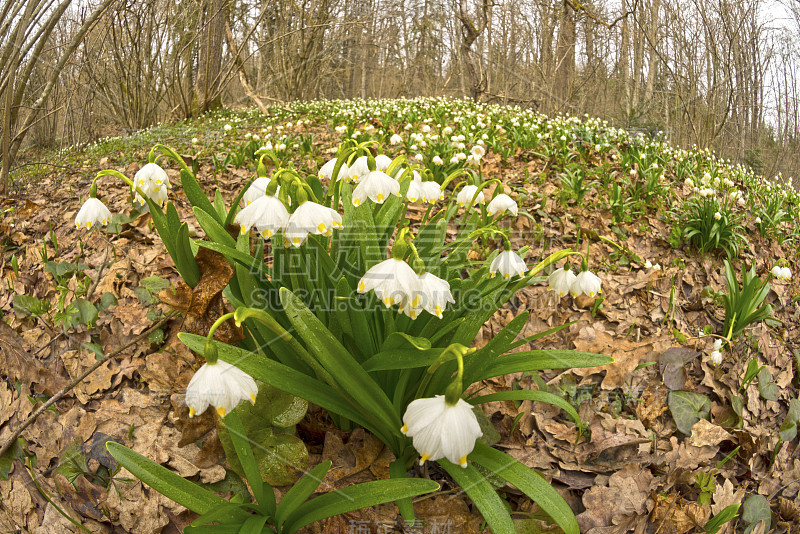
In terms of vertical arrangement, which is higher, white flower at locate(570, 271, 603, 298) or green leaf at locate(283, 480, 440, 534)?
white flower at locate(570, 271, 603, 298)

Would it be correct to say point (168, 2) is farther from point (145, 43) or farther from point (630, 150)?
point (630, 150)

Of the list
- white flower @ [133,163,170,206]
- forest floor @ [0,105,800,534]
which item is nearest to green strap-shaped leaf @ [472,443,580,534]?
forest floor @ [0,105,800,534]

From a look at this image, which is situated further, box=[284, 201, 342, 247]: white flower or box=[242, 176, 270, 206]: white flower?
box=[242, 176, 270, 206]: white flower

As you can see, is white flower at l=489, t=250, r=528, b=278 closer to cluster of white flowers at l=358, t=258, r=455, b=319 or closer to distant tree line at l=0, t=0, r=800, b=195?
cluster of white flowers at l=358, t=258, r=455, b=319

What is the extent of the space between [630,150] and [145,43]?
23.6 ft

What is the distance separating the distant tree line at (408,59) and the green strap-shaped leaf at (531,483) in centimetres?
399

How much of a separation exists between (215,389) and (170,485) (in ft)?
1.41

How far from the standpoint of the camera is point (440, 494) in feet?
5.29

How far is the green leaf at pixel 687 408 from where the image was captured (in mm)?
2076

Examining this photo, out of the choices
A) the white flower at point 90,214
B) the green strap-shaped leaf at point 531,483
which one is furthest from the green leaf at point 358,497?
the white flower at point 90,214

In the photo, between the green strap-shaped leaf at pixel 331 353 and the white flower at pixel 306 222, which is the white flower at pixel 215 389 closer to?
the green strap-shaped leaf at pixel 331 353

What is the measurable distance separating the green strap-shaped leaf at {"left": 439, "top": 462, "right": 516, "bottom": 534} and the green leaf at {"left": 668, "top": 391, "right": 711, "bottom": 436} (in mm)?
1164

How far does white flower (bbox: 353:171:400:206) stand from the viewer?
172 cm

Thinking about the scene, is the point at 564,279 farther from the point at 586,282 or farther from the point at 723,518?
the point at 723,518
